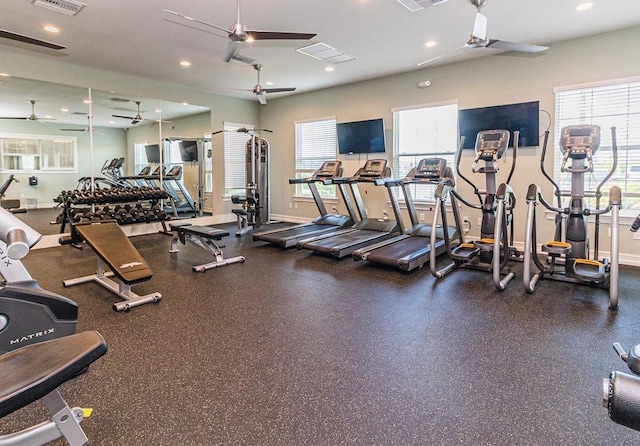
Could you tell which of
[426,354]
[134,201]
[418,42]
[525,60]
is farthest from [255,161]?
[426,354]

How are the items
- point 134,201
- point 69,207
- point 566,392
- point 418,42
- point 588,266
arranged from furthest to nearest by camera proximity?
point 134,201 → point 69,207 → point 418,42 → point 588,266 → point 566,392

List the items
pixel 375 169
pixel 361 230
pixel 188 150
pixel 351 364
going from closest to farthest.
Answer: pixel 351 364, pixel 375 169, pixel 361 230, pixel 188 150

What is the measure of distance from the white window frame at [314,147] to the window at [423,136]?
61.0 inches

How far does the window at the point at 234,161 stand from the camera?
8.86 metres

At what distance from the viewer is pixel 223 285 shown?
4.19m

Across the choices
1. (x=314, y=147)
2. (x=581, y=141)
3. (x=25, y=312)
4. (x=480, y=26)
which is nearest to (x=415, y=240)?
(x=581, y=141)

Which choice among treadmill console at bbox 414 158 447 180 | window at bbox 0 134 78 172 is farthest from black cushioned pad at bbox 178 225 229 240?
window at bbox 0 134 78 172

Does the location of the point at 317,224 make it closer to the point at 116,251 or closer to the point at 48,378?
the point at 116,251

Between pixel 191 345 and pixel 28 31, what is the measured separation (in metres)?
4.89

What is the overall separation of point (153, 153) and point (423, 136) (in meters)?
5.49

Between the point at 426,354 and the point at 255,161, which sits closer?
the point at 426,354

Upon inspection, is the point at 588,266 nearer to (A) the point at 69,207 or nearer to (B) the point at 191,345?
(B) the point at 191,345

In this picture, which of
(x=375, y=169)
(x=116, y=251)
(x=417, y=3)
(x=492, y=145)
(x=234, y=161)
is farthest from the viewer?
(x=234, y=161)

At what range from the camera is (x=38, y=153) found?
6367 millimetres
